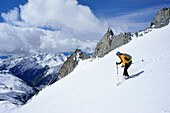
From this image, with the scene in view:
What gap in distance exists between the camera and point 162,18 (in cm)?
4544

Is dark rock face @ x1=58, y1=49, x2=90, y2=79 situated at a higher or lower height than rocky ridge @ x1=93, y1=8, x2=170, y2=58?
lower

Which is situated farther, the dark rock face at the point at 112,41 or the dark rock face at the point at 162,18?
the dark rock face at the point at 112,41

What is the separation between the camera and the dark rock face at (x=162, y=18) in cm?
4377

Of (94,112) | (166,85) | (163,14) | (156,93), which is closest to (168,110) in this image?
(156,93)

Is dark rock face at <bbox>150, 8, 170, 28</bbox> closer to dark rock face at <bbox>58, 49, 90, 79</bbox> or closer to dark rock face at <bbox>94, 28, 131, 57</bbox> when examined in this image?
dark rock face at <bbox>94, 28, 131, 57</bbox>

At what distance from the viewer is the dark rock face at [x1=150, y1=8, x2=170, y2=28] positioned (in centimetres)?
4377

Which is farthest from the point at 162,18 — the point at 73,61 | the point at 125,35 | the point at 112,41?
the point at 73,61

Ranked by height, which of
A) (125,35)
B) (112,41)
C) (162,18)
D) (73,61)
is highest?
(162,18)

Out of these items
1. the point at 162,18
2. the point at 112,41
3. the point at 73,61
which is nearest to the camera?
the point at 162,18

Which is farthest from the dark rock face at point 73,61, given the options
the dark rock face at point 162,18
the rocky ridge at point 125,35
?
the dark rock face at point 162,18

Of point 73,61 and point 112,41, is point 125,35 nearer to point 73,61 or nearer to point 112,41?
point 112,41

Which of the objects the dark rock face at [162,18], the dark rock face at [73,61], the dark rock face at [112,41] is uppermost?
the dark rock face at [162,18]

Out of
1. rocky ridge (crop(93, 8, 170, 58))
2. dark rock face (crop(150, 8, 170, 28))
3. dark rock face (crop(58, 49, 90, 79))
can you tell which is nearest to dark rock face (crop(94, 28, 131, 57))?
rocky ridge (crop(93, 8, 170, 58))

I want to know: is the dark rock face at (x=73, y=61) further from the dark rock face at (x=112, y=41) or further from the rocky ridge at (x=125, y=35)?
the dark rock face at (x=112, y=41)
